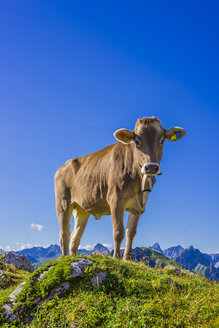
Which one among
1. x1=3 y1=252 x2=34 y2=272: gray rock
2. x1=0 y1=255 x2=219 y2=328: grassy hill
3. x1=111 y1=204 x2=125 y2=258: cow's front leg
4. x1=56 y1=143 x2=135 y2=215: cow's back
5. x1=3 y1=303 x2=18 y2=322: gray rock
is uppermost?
x1=56 y1=143 x2=135 y2=215: cow's back

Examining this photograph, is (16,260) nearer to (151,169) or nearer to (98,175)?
(98,175)

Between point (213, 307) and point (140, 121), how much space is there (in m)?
5.69

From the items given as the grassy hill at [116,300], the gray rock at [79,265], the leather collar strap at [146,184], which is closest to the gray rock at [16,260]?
the leather collar strap at [146,184]

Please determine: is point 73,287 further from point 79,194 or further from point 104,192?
point 79,194

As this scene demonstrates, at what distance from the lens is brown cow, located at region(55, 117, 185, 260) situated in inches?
386

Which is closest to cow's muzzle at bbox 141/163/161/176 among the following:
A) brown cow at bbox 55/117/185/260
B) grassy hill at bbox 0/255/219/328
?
brown cow at bbox 55/117/185/260

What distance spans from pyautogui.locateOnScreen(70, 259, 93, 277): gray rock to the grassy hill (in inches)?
3.7

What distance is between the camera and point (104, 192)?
36.5 ft

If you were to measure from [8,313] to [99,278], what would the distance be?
203cm

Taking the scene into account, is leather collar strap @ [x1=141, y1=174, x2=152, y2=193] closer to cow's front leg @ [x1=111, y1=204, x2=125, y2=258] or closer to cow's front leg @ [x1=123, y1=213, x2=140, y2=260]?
cow's front leg @ [x1=111, y1=204, x2=125, y2=258]

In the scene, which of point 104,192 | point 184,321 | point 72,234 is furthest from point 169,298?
point 72,234

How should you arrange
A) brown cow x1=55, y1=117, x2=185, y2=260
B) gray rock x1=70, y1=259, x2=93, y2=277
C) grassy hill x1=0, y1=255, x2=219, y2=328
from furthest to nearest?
brown cow x1=55, y1=117, x2=185, y2=260
gray rock x1=70, y1=259, x2=93, y2=277
grassy hill x1=0, y1=255, x2=219, y2=328

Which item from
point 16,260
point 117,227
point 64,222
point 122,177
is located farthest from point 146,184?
point 16,260

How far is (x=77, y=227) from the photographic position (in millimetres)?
13359
